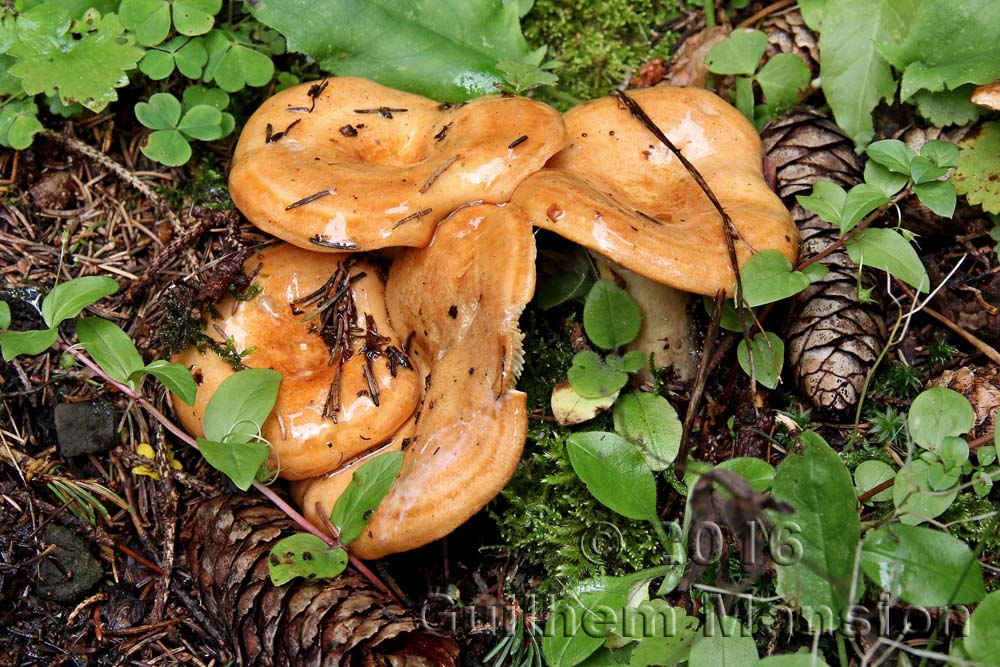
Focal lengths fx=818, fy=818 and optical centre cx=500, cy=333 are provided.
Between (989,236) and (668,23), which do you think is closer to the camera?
(989,236)

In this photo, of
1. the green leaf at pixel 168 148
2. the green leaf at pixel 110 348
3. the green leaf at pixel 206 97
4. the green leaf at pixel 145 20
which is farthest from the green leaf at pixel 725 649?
the green leaf at pixel 145 20

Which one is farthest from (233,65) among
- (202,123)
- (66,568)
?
(66,568)

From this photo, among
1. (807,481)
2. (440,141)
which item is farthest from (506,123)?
(807,481)

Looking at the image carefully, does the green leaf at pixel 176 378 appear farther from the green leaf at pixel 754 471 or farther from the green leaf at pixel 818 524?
the green leaf at pixel 818 524

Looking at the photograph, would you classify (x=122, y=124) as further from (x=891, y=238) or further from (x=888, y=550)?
(x=888, y=550)

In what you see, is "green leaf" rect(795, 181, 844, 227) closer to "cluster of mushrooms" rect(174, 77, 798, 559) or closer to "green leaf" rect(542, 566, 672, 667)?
"cluster of mushrooms" rect(174, 77, 798, 559)

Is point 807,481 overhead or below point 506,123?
below
